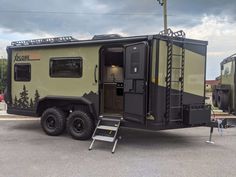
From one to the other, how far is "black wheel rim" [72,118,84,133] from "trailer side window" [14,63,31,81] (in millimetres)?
2169

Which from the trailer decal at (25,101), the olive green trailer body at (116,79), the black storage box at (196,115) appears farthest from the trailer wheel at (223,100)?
the trailer decal at (25,101)

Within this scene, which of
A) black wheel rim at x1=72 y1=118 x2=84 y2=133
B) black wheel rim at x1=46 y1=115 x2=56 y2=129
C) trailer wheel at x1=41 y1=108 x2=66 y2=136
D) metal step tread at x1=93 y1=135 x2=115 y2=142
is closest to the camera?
metal step tread at x1=93 y1=135 x2=115 y2=142

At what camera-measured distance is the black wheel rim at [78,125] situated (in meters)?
8.91

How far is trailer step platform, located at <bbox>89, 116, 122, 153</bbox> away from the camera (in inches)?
316

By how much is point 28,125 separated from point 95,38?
426 centimetres

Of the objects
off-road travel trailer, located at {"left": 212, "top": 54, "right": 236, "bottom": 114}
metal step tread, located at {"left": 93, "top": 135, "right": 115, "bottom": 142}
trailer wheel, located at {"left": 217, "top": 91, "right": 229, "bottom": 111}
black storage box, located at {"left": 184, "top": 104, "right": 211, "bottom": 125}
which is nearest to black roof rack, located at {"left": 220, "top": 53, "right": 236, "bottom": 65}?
off-road travel trailer, located at {"left": 212, "top": 54, "right": 236, "bottom": 114}

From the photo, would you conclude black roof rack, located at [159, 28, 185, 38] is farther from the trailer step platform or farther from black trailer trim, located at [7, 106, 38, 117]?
black trailer trim, located at [7, 106, 38, 117]

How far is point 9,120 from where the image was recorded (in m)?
12.5

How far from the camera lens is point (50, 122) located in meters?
9.63

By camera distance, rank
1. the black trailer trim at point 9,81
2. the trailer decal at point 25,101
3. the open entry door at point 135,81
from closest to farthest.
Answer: the open entry door at point 135,81 → the trailer decal at point 25,101 → the black trailer trim at point 9,81

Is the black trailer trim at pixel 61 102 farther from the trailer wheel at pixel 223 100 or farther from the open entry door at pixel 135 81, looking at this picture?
the trailer wheel at pixel 223 100

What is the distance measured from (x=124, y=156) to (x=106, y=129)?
113 cm

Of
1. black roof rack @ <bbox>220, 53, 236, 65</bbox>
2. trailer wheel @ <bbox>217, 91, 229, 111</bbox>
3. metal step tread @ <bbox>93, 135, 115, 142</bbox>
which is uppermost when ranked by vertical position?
black roof rack @ <bbox>220, 53, 236, 65</bbox>

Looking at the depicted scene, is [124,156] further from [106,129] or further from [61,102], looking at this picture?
[61,102]
